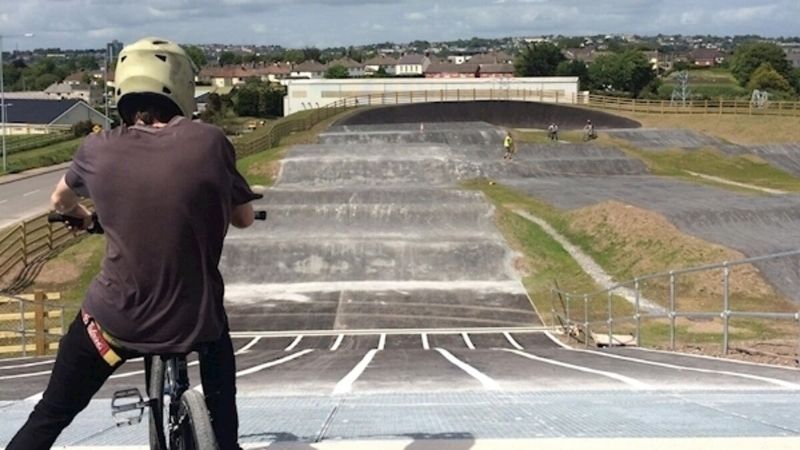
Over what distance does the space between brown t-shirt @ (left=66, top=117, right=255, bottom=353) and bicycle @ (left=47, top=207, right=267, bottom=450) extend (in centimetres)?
14

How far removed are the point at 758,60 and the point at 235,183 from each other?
166 meters

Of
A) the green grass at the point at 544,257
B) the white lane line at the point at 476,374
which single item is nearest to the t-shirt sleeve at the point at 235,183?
the white lane line at the point at 476,374

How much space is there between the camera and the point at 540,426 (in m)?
5.91

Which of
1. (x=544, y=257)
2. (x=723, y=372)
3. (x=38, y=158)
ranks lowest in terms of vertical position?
(x=38, y=158)

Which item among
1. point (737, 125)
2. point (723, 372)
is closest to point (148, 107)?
point (723, 372)

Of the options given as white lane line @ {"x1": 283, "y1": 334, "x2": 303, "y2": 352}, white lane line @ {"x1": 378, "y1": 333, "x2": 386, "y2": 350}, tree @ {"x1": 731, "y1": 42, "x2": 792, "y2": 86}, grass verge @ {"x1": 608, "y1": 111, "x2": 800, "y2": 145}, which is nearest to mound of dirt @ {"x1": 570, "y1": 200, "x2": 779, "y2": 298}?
white lane line @ {"x1": 378, "y1": 333, "x2": 386, "y2": 350}

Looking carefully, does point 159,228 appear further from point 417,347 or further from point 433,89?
point 433,89

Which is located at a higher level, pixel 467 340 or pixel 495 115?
pixel 495 115

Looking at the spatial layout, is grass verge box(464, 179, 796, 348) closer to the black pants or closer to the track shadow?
the track shadow

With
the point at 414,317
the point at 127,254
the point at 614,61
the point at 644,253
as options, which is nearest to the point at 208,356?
the point at 127,254

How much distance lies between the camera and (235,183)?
3744mm

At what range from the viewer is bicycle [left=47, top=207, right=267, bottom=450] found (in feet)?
11.2

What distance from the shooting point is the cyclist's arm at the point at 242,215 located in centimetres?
394

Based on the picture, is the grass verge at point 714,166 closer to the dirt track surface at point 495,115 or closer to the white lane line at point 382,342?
the dirt track surface at point 495,115
